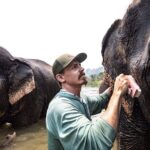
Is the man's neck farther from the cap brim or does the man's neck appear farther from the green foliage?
the green foliage

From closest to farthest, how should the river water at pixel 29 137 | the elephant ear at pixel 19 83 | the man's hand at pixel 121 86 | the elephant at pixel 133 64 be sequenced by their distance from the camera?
the man's hand at pixel 121 86 < the elephant at pixel 133 64 < the river water at pixel 29 137 < the elephant ear at pixel 19 83

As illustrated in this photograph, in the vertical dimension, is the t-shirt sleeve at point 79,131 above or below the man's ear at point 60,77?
below

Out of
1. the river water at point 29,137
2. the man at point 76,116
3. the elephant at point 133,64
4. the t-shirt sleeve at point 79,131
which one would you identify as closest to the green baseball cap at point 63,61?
the man at point 76,116

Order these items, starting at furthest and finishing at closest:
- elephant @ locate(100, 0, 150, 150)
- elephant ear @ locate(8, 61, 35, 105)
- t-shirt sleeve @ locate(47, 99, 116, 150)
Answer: elephant ear @ locate(8, 61, 35, 105)
elephant @ locate(100, 0, 150, 150)
t-shirt sleeve @ locate(47, 99, 116, 150)

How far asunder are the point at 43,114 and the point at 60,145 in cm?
704

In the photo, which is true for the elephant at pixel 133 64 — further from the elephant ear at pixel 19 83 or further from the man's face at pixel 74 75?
the elephant ear at pixel 19 83

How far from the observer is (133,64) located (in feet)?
14.0

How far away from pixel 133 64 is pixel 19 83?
425cm

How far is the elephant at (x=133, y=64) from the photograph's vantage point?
433 cm

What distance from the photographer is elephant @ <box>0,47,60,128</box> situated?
8133 millimetres

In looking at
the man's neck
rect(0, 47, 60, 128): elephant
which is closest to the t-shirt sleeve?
the man's neck

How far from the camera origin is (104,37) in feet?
17.8

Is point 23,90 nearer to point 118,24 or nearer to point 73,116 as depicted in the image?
point 118,24

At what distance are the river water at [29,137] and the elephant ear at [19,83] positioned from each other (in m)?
0.61
